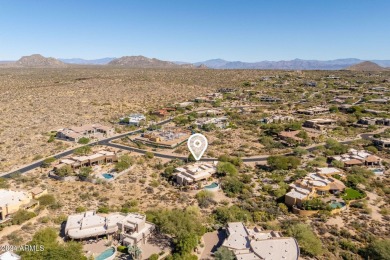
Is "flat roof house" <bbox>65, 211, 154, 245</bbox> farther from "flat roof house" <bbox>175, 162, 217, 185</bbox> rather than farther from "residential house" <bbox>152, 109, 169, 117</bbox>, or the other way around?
"residential house" <bbox>152, 109, 169, 117</bbox>

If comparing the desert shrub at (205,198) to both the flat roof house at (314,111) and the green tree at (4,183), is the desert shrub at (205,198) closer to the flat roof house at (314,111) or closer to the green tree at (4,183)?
the green tree at (4,183)

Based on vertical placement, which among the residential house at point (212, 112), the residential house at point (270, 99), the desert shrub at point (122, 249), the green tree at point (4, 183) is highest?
the residential house at point (270, 99)

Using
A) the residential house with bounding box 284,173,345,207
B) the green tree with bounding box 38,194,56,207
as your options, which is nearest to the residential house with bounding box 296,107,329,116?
the residential house with bounding box 284,173,345,207

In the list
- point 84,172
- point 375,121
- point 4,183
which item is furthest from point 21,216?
point 375,121

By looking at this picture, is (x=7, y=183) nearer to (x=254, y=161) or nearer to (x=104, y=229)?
(x=104, y=229)

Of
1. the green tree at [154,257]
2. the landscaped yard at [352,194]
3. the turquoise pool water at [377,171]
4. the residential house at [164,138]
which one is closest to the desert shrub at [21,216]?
the green tree at [154,257]
